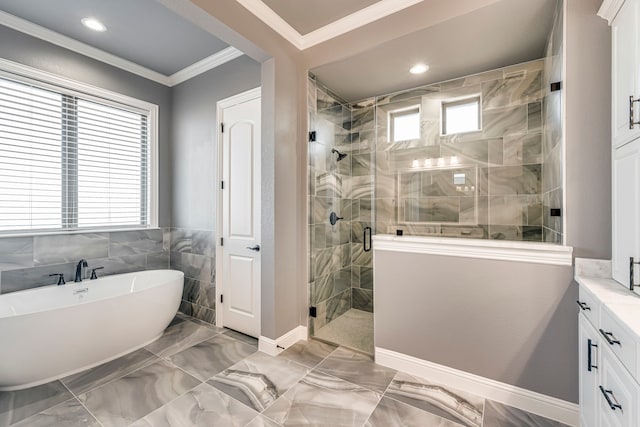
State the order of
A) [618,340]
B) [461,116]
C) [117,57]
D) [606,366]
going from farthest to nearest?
[117,57], [461,116], [606,366], [618,340]

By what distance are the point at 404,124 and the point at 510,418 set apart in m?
2.73

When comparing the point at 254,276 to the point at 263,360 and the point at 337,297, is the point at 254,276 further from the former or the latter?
the point at 337,297

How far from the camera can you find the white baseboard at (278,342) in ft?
7.83

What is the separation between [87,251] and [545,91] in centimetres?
453

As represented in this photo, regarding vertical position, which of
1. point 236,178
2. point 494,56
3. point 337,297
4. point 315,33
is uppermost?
point 315,33

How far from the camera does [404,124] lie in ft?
10.4

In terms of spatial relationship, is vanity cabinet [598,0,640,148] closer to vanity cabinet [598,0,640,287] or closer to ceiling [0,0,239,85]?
vanity cabinet [598,0,640,287]

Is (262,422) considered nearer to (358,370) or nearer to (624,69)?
(358,370)

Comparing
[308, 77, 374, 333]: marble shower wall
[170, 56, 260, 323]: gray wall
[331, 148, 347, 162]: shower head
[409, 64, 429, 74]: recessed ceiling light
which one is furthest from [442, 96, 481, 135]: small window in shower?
[170, 56, 260, 323]: gray wall

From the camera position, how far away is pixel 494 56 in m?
2.39

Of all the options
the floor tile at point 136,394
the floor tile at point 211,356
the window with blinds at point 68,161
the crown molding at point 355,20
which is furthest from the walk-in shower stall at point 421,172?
the window with blinds at point 68,161

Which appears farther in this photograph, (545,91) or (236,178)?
(236,178)

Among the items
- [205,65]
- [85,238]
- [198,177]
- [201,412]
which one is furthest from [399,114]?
[85,238]

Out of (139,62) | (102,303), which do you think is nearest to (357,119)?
(139,62)
